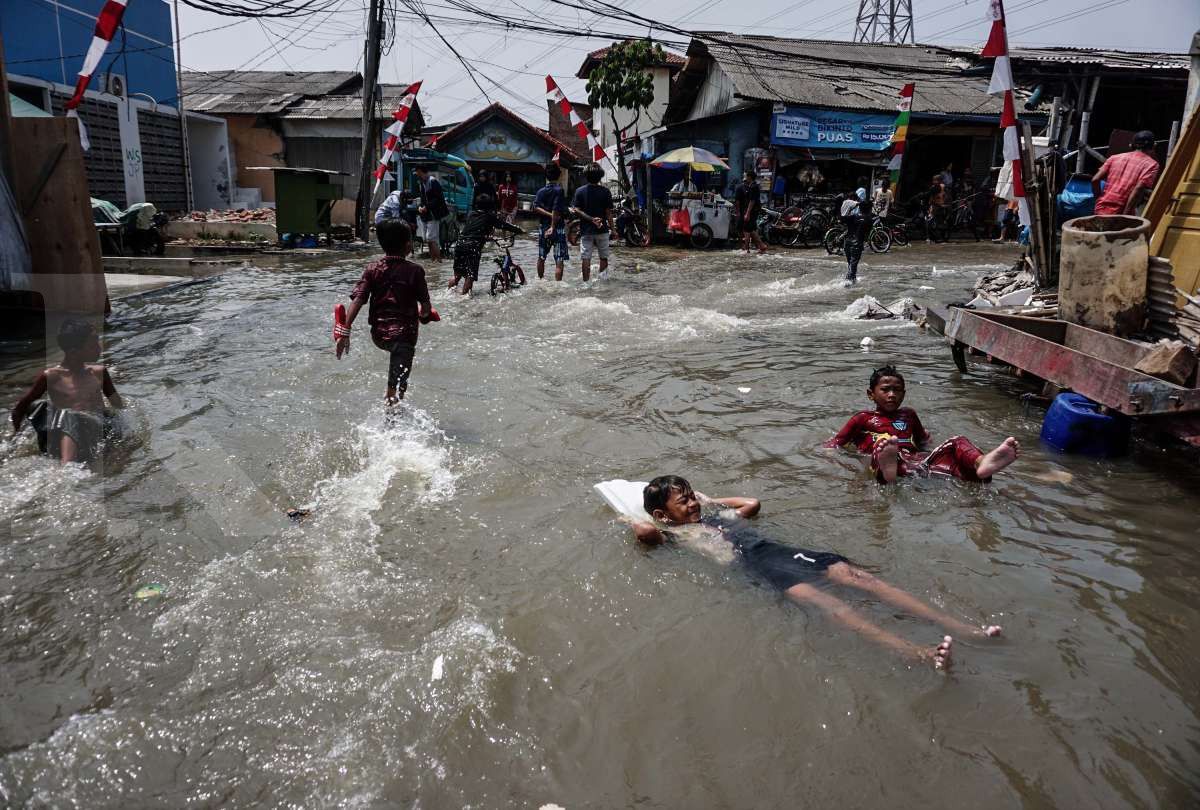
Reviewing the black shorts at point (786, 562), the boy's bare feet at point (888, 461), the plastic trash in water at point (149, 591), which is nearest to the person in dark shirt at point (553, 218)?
the boy's bare feet at point (888, 461)

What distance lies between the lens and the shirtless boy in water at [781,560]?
3.08 m

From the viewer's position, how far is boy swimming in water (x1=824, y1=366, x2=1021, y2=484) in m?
4.33

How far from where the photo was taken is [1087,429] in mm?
4926

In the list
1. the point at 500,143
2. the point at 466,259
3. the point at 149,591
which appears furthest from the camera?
the point at 500,143

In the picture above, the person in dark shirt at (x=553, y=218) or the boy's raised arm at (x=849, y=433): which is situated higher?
the person in dark shirt at (x=553, y=218)

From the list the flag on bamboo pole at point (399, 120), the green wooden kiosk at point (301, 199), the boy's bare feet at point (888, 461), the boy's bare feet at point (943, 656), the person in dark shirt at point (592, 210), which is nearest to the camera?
the boy's bare feet at point (943, 656)

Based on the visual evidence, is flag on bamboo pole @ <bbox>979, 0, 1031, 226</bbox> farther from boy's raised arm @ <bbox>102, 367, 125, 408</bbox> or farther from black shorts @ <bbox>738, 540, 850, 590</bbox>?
boy's raised arm @ <bbox>102, 367, 125, 408</bbox>

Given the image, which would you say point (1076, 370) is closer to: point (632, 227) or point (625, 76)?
point (632, 227)

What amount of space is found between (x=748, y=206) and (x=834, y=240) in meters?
2.44

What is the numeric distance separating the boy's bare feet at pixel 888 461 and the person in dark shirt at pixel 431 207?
11.6 meters

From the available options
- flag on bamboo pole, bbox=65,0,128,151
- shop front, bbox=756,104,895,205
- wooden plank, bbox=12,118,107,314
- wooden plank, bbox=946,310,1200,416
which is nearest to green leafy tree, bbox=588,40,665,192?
shop front, bbox=756,104,895,205

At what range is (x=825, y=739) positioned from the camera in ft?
8.30

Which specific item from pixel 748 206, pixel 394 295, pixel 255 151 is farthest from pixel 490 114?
pixel 394 295

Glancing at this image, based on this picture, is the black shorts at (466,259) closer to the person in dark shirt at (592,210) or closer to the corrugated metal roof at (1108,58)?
the person in dark shirt at (592,210)
